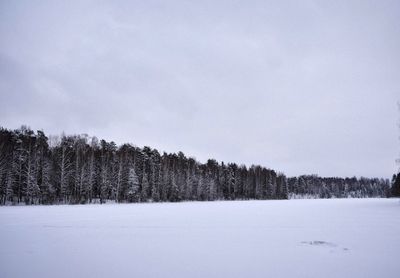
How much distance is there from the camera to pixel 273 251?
905 centimetres

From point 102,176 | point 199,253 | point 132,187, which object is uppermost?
point 102,176

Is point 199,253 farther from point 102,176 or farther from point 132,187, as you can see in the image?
point 132,187

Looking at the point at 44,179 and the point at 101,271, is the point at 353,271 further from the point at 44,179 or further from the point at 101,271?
the point at 44,179

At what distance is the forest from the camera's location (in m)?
42.8

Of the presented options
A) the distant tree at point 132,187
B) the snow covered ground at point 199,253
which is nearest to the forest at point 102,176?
the distant tree at point 132,187

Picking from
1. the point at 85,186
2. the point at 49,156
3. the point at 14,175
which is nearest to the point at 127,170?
the point at 85,186

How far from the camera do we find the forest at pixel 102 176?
4281cm

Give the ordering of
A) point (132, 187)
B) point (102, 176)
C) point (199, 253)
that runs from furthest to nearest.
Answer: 1. point (132, 187)
2. point (102, 176)
3. point (199, 253)

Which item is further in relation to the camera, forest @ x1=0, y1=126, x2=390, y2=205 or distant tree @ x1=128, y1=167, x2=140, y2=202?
distant tree @ x1=128, y1=167, x2=140, y2=202

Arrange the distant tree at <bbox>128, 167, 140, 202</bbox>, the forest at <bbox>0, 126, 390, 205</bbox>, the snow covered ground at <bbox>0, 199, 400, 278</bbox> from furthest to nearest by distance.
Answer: the distant tree at <bbox>128, 167, 140, 202</bbox> → the forest at <bbox>0, 126, 390, 205</bbox> → the snow covered ground at <bbox>0, 199, 400, 278</bbox>

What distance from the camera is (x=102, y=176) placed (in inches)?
2028

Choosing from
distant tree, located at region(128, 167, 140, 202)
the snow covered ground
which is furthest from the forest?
the snow covered ground

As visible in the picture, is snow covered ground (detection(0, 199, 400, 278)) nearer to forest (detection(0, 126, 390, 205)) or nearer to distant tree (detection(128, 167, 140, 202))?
forest (detection(0, 126, 390, 205))

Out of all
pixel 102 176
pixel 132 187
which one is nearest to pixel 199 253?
pixel 102 176
